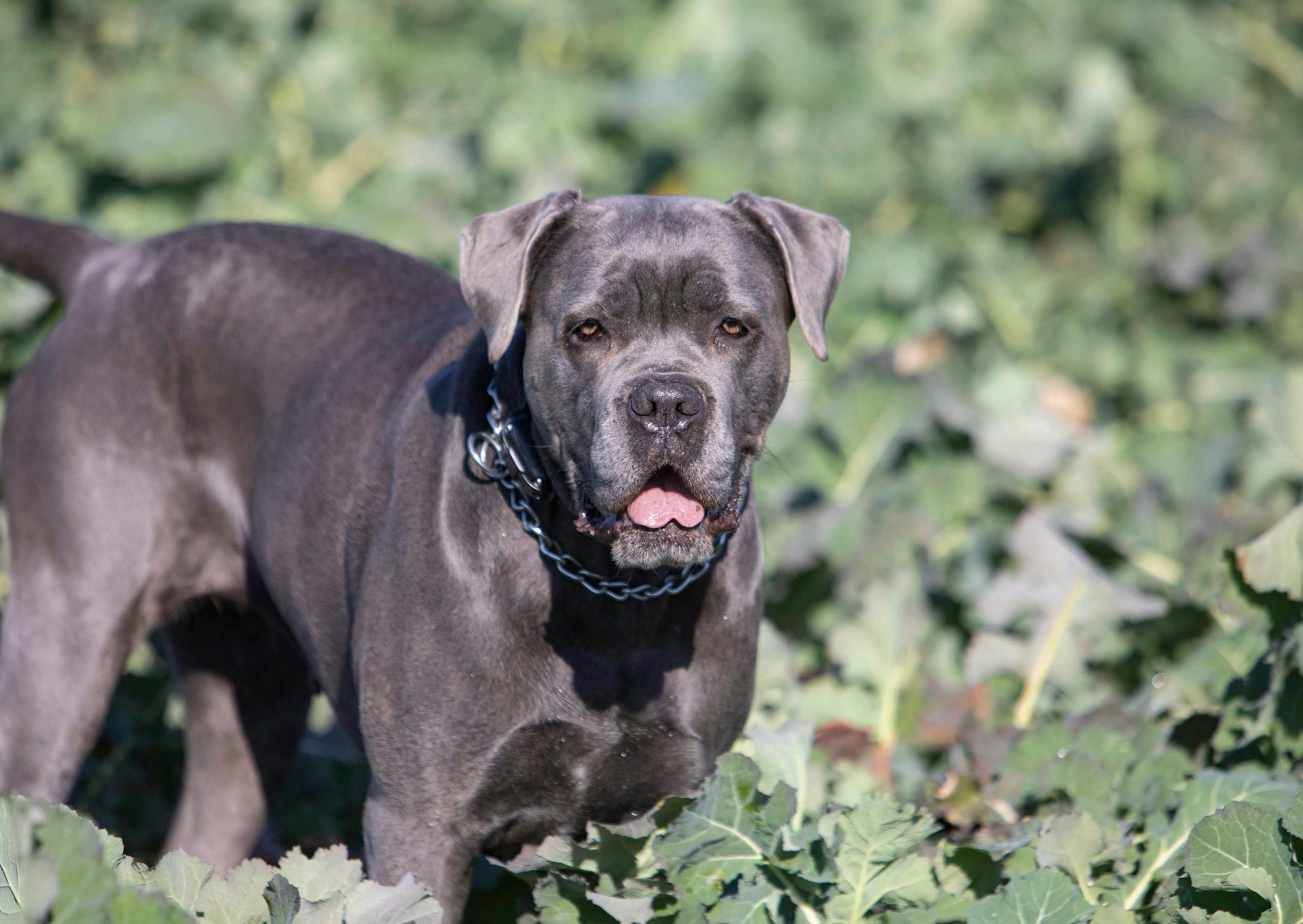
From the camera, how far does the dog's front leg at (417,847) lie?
323cm

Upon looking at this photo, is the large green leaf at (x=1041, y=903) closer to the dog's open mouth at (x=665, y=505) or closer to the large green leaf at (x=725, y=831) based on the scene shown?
the large green leaf at (x=725, y=831)

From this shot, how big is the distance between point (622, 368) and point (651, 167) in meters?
6.03

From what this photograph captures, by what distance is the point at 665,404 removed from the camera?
3.04 metres

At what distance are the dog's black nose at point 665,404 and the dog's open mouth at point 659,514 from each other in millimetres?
102

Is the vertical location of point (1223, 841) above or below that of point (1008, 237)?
above

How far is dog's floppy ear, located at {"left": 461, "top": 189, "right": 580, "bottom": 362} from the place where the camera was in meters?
3.18

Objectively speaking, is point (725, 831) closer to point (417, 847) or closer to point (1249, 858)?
point (417, 847)

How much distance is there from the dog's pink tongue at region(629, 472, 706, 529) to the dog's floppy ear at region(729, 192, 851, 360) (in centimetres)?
43

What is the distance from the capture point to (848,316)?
7727mm

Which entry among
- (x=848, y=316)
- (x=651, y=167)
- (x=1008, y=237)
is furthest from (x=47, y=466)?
(x=1008, y=237)

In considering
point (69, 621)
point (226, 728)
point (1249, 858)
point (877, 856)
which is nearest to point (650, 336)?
point (877, 856)

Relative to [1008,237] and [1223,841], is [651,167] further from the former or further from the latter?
[1223,841]

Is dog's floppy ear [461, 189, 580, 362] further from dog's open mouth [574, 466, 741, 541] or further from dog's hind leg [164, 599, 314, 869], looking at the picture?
dog's hind leg [164, 599, 314, 869]

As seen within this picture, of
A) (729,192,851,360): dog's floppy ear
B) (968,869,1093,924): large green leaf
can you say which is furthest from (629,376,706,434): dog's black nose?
(968,869,1093,924): large green leaf
